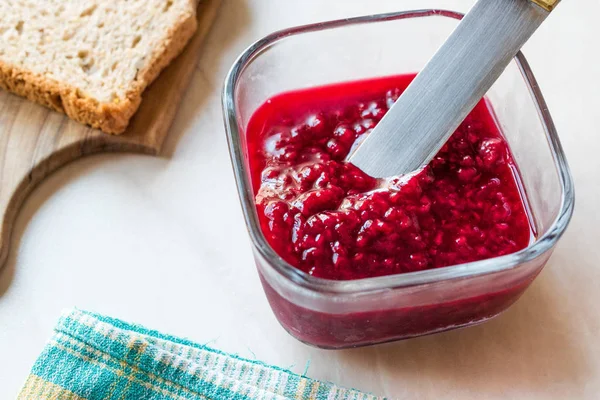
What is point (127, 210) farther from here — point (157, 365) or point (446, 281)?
point (446, 281)

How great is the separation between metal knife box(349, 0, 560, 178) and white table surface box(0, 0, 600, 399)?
46 cm

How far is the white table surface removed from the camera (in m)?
1.72

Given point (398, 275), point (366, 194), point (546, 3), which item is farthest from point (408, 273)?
point (546, 3)

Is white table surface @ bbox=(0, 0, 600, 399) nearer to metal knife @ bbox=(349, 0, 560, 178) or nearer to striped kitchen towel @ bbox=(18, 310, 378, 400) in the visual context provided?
striped kitchen towel @ bbox=(18, 310, 378, 400)

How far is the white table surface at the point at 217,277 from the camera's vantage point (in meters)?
1.72

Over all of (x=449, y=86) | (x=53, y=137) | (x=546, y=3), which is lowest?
(x=53, y=137)

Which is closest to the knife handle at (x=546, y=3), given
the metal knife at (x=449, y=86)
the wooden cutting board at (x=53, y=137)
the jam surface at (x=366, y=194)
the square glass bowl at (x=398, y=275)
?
the metal knife at (x=449, y=86)

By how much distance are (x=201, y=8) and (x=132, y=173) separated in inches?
24.2

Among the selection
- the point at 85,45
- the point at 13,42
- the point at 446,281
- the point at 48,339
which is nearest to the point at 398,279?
the point at 446,281

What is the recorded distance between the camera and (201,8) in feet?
7.60

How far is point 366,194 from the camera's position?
1.58m

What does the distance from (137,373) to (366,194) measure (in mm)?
630

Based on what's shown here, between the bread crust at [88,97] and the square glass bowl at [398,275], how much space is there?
436 millimetres

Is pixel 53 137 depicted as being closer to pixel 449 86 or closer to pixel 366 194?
pixel 366 194
